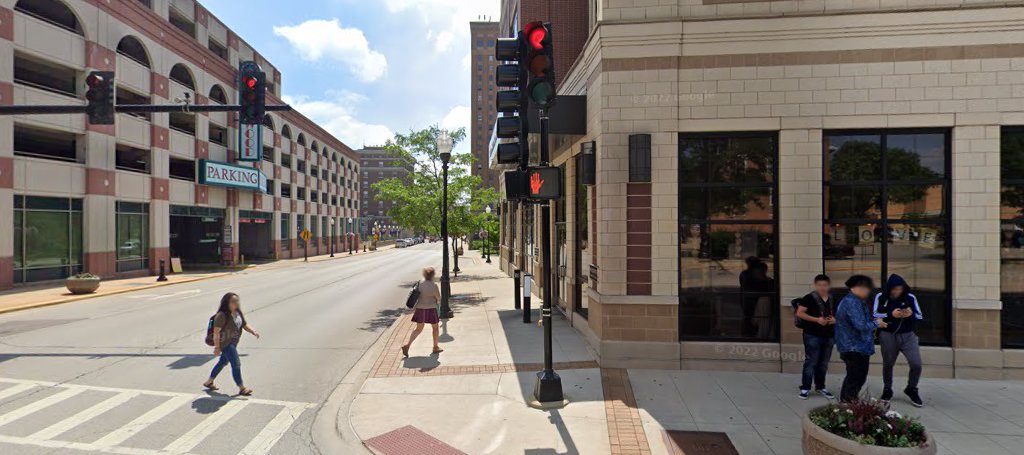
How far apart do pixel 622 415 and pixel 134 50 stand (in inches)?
1301

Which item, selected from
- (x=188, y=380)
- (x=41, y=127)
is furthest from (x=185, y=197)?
(x=188, y=380)

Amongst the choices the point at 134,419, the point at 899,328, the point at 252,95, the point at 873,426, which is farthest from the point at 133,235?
the point at 899,328

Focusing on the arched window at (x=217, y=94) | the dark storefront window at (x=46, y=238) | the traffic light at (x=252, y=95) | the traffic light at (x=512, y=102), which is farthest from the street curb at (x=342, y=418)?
the arched window at (x=217, y=94)

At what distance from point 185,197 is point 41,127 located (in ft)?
32.0

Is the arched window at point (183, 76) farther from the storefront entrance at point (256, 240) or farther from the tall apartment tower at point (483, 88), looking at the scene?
the tall apartment tower at point (483, 88)

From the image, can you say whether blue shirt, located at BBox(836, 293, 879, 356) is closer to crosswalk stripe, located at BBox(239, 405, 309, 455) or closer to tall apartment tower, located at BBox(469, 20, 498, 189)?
crosswalk stripe, located at BBox(239, 405, 309, 455)

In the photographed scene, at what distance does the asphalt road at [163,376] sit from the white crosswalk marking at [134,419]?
15mm

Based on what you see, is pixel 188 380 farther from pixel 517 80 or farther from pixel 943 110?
pixel 943 110

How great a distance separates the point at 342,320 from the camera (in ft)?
44.9

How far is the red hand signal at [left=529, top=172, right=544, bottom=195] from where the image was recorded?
6.56 meters

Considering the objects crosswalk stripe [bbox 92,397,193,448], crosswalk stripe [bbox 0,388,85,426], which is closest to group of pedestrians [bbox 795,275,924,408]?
crosswalk stripe [bbox 92,397,193,448]

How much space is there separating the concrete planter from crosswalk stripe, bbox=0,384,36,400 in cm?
1058

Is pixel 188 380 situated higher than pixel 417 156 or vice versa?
pixel 417 156

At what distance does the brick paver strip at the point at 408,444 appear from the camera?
5371mm
